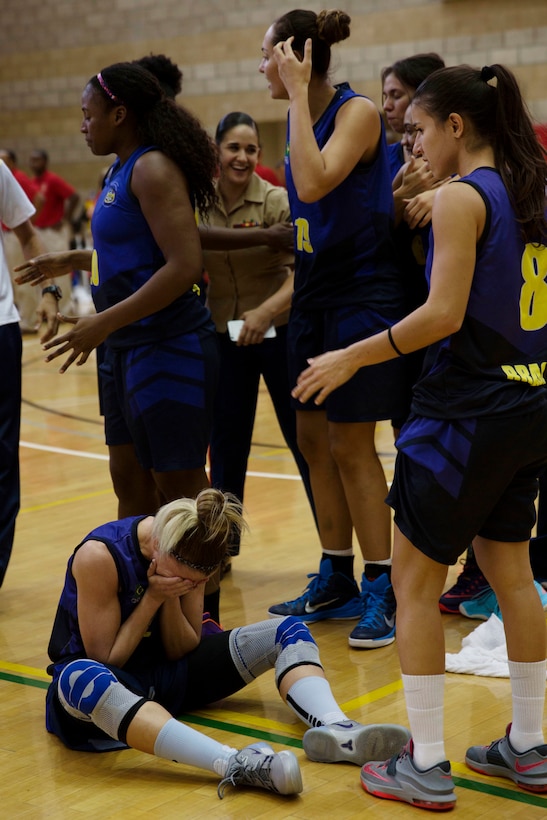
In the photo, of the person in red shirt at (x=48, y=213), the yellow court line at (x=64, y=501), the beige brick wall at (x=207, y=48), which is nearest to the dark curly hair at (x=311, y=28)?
the yellow court line at (x=64, y=501)

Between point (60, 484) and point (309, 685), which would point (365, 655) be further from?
point (60, 484)

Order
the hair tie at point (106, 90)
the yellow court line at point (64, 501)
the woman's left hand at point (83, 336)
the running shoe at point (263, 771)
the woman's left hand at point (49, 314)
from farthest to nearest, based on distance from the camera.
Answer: the yellow court line at point (64, 501) < the woman's left hand at point (49, 314) < the hair tie at point (106, 90) < the woman's left hand at point (83, 336) < the running shoe at point (263, 771)

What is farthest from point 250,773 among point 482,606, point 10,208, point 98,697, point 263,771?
point 10,208

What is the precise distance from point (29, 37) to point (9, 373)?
14925 millimetres

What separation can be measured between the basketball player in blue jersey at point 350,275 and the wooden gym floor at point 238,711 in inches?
16.3

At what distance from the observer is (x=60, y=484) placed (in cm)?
631

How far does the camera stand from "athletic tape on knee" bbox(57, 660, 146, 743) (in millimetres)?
2727

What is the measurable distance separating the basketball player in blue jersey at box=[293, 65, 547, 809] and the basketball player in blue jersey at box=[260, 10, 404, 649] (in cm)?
88

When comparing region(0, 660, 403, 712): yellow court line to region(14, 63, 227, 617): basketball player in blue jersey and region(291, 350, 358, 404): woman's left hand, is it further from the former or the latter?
region(291, 350, 358, 404): woman's left hand

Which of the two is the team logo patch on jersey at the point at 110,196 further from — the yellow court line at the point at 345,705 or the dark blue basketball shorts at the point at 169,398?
the yellow court line at the point at 345,705

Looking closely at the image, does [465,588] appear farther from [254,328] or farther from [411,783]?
[411,783]

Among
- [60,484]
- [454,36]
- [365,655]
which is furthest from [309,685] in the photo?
[454,36]

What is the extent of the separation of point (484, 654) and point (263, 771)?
3.66 ft

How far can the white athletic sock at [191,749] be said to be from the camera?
2654 millimetres
